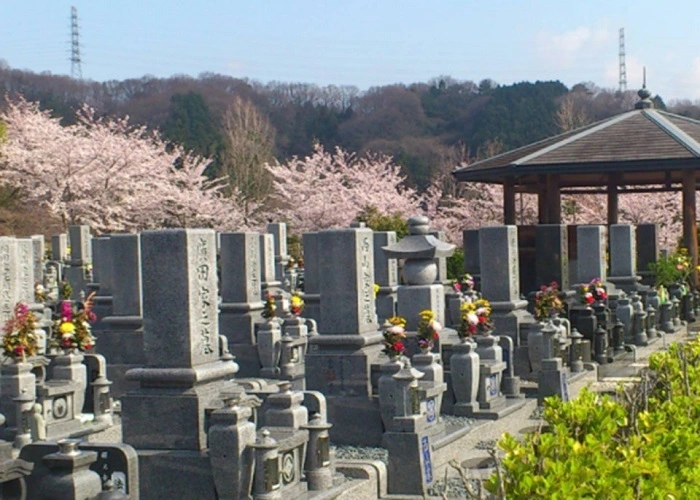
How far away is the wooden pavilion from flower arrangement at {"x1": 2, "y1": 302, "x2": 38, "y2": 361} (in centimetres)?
1527

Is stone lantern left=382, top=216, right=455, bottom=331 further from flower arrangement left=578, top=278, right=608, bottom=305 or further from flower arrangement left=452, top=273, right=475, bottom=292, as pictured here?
flower arrangement left=452, top=273, right=475, bottom=292

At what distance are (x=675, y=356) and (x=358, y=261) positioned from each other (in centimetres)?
371

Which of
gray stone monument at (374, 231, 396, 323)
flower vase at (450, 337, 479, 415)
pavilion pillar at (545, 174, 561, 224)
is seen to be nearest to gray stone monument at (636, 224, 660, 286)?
pavilion pillar at (545, 174, 561, 224)

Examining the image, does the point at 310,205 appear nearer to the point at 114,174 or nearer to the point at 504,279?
the point at 114,174

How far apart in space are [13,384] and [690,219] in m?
17.7

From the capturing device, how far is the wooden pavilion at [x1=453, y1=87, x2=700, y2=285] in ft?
77.3

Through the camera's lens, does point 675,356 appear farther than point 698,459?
Yes

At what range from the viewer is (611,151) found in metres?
24.4

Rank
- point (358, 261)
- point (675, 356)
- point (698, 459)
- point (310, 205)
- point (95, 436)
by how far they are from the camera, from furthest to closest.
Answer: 1. point (310, 205)
2. point (358, 261)
3. point (95, 436)
4. point (675, 356)
5. point (698, 459)

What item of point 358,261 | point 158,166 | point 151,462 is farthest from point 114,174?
point 151,462

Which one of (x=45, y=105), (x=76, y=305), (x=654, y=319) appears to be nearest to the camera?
(x=76, y=305)

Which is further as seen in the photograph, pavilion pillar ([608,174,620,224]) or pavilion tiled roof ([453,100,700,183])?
pavilion pillar ([608,174,620,224])

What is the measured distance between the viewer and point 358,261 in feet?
36.5

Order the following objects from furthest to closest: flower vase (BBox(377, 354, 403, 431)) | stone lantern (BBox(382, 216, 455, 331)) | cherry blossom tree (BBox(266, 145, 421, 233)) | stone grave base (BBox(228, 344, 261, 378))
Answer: cherry blossom tree (BBox(266, 145, 421, 233)) → stone grave base (BBox(228, 344, 261, 378)) → stone lantern (BBox(382, 216, 455, 331)) → flower vase (BBox(377, 354, 403, 431))
